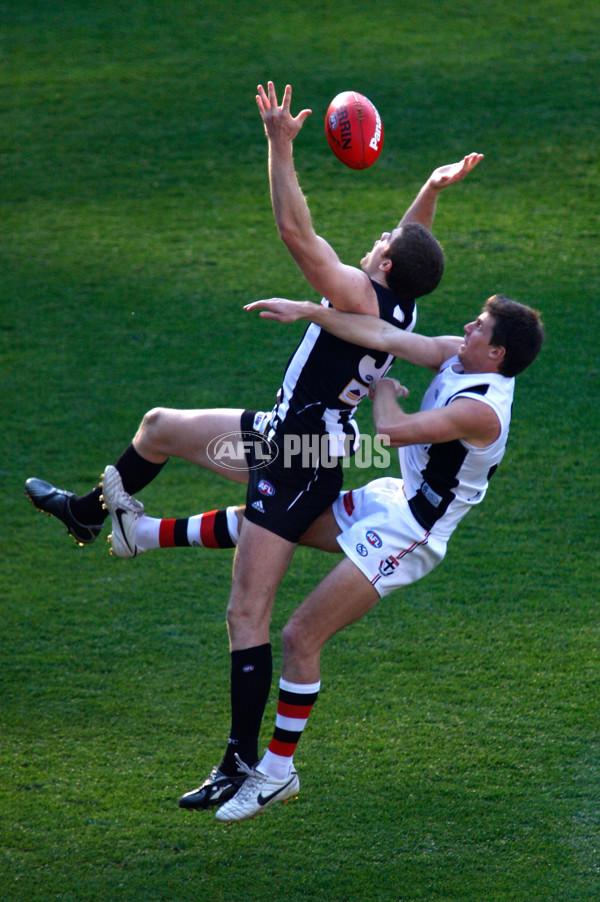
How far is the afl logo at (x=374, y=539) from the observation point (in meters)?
4.06

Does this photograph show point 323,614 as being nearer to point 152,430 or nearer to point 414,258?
point 152,430

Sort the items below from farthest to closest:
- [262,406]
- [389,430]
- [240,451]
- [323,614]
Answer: [262,406], [240,451], [323,614], [389,430]

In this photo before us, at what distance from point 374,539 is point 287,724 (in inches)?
30.2

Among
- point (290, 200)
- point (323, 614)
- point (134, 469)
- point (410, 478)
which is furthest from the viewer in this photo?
point (134, 469)

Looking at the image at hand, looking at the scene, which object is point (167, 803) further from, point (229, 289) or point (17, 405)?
point (229, 289)

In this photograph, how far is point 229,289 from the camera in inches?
352

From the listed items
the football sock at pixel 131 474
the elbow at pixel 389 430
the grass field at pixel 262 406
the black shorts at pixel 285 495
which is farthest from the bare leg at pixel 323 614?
the grass field at pixel 262 406

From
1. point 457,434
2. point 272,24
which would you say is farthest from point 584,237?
point 457,434

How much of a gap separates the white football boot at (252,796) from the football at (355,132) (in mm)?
2364

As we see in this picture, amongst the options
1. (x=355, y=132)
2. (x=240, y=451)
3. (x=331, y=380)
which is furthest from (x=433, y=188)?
(x=240, y=451)

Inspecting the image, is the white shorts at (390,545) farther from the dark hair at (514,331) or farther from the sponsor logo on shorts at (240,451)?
the dark hair at (514,331)

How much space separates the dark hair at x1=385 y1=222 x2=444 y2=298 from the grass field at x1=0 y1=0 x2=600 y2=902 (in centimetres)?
235

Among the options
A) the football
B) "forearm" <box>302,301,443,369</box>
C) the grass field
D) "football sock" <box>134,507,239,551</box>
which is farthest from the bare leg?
the football

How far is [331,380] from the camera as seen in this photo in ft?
13.4
